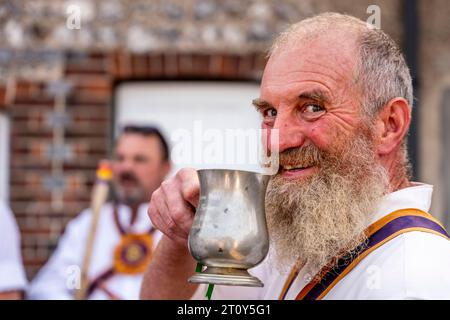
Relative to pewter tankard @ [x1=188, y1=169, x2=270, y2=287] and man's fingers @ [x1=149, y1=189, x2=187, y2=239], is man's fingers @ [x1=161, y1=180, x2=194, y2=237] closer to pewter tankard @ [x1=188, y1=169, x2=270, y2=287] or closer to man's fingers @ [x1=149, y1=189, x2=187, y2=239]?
man's fingers @ [x1=149, y1=189, x2=187, y2=239]

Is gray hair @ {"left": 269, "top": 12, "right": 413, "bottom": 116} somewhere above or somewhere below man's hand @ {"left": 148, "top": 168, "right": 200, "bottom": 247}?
above

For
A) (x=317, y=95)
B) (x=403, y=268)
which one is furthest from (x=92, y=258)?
(x=403, y=268)

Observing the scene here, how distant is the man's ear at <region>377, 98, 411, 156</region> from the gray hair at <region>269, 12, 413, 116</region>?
0.8 inches

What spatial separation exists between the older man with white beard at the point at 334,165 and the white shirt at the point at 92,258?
11.4 feet

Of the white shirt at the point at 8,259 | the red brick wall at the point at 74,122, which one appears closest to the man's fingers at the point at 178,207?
the white shirt at the point at 8,259

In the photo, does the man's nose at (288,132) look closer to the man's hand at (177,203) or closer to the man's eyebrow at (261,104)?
the man's eyebrow at (261,104)

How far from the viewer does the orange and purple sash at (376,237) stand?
2.34 metres

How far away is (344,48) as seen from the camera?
248 cm

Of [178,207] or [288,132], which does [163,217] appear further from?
[288,132]

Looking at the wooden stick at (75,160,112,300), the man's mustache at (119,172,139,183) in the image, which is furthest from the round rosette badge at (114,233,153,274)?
the man's mustache at (119,172,139,183)

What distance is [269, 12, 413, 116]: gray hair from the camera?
2.49m

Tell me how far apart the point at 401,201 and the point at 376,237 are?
12 centimetres

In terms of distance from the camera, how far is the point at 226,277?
211 cm

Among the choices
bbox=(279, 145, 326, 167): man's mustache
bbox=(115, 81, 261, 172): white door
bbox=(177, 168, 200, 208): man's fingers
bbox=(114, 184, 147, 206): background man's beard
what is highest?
bbox=(115, 81, 261, 172): white door
